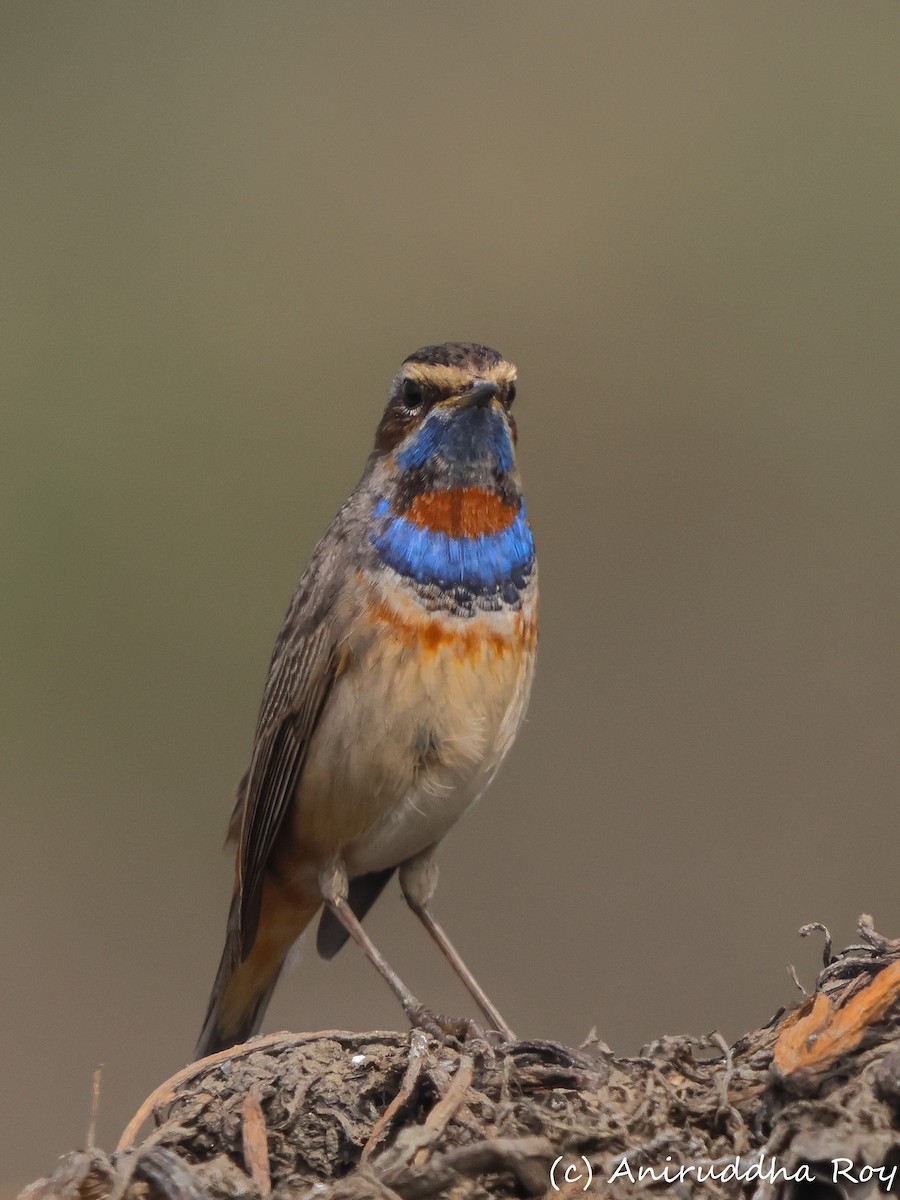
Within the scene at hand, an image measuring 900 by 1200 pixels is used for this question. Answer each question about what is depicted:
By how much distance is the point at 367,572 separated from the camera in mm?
5129

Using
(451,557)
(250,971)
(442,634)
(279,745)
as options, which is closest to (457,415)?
(451,557)

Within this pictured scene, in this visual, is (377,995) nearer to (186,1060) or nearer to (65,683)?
(186,1060)

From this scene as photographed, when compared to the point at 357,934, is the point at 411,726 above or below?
above

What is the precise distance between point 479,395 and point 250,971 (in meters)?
2.07

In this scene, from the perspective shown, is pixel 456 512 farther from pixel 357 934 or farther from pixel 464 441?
pixel 357 934

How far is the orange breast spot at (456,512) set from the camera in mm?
5125

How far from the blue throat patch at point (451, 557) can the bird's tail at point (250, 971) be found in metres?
1.23

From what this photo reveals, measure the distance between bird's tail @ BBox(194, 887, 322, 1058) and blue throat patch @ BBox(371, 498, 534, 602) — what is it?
1.23 m

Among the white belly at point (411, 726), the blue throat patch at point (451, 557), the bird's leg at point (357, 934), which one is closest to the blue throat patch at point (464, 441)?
the blue throat patch at point (451, 557)

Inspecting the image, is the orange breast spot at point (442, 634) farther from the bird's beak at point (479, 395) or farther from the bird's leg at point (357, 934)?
the bird's leg at point (357, 934)

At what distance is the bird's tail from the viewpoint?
5.45 meters

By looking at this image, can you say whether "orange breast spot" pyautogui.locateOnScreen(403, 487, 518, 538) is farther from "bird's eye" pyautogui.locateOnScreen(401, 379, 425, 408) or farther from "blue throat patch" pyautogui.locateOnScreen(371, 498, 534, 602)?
"bird's eye" pyautogui.locateOnScreen(401, 379, 425, 408)

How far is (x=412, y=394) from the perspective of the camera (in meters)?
5.22

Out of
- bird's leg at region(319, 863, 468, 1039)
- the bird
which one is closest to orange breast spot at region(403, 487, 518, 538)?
the bird
